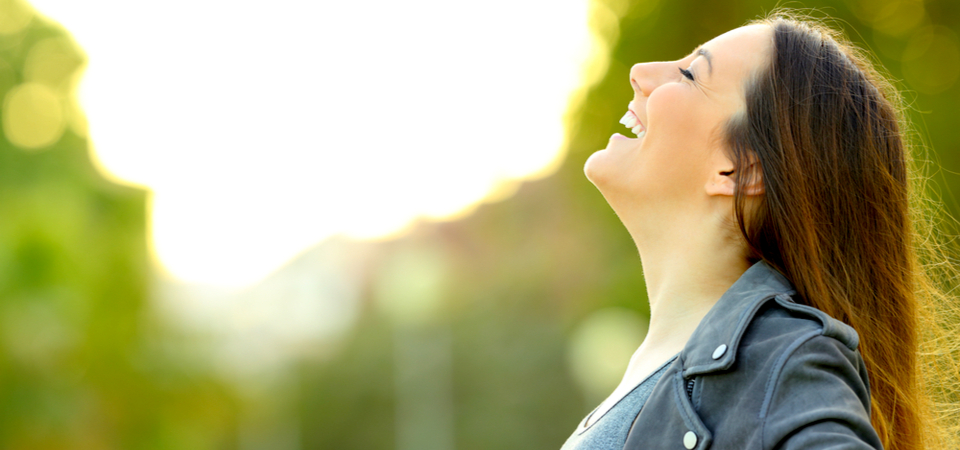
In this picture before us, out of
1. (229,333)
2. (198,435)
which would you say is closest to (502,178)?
(198,435)

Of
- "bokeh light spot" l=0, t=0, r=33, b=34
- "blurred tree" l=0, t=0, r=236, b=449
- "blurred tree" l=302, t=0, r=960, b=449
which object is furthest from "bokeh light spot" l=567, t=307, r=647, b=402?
"bokeh light spot" l=0, t=0, r=33, b=34

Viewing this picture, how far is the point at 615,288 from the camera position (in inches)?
286

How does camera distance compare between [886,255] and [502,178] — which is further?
[502,178]

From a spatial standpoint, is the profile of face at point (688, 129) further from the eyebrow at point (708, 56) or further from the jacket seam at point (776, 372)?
the jacket seam at point (776, 372)

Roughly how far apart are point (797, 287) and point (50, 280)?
1438 centimetres

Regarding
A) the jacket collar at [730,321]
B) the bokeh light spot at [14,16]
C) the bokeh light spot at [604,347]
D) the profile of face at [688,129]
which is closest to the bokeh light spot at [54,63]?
the bokeh light spot at [14,16]

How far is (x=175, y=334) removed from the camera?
1759 cm

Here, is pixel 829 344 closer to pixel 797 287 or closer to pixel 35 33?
pixel 797 287

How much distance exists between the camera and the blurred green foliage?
7461 millimetres

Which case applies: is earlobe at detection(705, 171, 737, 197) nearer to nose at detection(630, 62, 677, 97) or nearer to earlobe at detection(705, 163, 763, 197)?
earlobe at detection(705, 163, 763, 197)

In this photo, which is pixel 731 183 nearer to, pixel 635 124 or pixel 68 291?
pixel 635 124

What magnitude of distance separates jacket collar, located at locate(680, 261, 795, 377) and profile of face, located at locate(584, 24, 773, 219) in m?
0.27

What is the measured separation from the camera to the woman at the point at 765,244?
1.31 m

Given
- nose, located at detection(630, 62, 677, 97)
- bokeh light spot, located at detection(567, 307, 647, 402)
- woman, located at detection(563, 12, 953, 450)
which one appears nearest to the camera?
woman, located at detection(563, 12, 953, 450)
